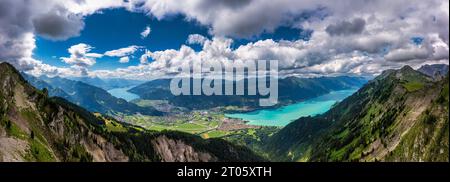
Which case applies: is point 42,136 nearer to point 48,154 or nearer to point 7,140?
point 48,154

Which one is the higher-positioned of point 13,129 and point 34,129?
point 13,129

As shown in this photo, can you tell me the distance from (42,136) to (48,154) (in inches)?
765

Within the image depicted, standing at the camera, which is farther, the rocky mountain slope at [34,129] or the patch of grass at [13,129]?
the patch of grass at [13,129]

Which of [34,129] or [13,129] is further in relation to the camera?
[34,129]

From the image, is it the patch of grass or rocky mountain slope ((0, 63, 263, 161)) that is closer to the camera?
rocky mountain slope ((0, 63, 263, 161))

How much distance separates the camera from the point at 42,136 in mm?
151500

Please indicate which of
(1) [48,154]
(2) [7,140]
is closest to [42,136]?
(1) [48,154]
